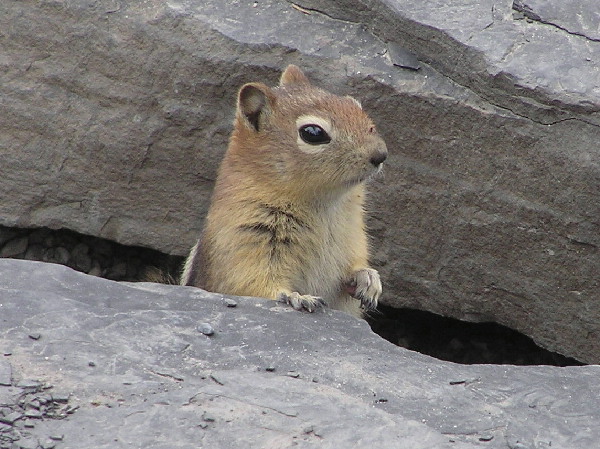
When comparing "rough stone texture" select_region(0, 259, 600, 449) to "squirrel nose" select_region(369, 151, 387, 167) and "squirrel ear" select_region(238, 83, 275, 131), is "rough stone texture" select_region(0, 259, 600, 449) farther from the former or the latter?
"squirrel ear" select_region(238, 83, 275, 131)

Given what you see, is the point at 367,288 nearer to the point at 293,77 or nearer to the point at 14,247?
the point at 293,77

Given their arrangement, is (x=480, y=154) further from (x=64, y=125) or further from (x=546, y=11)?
(x=64, y=125)

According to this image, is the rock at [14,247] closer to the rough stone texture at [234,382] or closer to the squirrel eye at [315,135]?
the rough stone texture at [234,382]

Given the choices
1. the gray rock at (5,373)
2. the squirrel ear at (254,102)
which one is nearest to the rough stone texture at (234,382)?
the gray rock at (5,373)

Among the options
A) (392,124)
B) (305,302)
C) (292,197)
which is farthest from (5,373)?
(392,124)

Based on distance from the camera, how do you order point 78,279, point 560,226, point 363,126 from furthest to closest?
point 560,226
point 363,126
point 78,279

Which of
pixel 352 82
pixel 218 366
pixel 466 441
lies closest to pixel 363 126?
pixel 352 82
